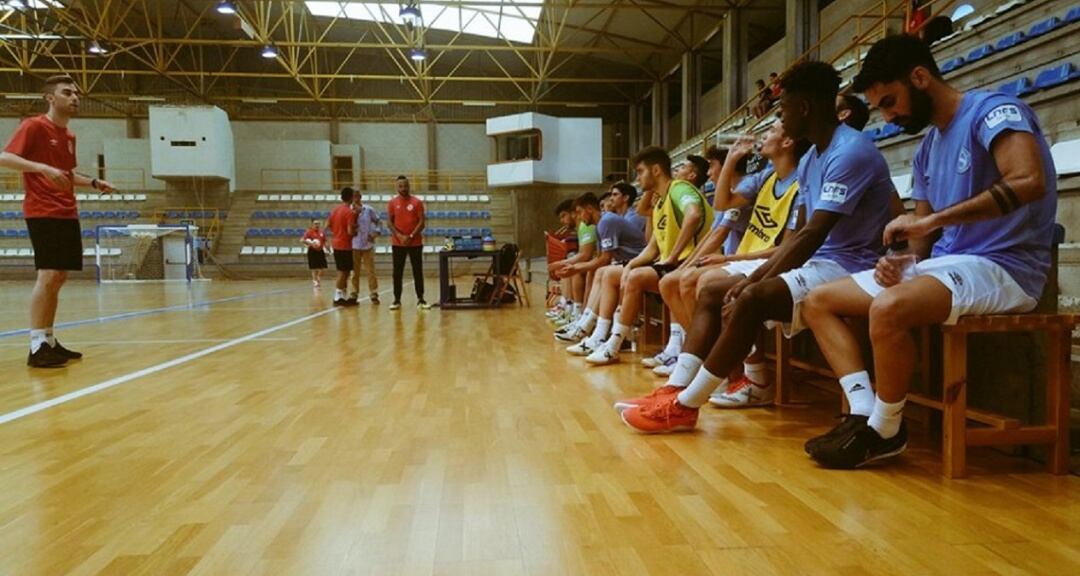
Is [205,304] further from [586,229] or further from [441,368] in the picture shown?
[441,368]

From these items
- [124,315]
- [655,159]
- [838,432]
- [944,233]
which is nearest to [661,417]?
[838,432]

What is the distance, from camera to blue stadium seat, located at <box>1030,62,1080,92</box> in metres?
5.74

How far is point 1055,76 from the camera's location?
19.4 ft

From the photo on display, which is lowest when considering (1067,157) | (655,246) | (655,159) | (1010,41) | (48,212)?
(655,246)

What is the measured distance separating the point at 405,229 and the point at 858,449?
250 inches

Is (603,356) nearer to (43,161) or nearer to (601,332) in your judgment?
(601,332)

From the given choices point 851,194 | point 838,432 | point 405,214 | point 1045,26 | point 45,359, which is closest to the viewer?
point 838,432

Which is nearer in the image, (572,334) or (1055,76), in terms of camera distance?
(572,334)

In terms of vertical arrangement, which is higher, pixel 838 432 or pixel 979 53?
pixel 979 53

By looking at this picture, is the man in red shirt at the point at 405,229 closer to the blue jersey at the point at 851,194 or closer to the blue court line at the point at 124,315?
the blue court line at the point at 124,315

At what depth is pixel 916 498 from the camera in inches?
63.6

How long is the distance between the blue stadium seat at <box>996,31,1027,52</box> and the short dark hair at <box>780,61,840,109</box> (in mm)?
6273

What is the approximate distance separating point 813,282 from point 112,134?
90.0ft

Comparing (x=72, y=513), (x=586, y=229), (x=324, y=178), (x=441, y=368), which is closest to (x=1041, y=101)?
(x=586, y=229)
